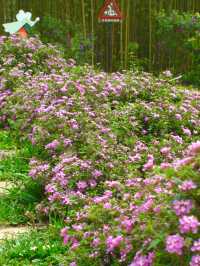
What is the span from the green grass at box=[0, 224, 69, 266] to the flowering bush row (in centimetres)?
13

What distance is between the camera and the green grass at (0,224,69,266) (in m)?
3.77

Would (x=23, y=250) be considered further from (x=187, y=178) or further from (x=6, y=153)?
(x=6, y=153)

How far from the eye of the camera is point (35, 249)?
3.90 m

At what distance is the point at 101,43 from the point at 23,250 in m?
8.26

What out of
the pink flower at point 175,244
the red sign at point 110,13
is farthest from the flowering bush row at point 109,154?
the red sign at point 110,13

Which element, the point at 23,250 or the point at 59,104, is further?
the point at 59,104

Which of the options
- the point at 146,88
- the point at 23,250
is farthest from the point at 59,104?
the point at 23,250

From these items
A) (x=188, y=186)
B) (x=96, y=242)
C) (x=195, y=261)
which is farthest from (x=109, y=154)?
(x=195, y=261)

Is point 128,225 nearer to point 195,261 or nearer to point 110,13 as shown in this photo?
point 195,261

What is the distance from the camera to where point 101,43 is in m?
11.9

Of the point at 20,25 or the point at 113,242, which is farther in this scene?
the point at 20,25

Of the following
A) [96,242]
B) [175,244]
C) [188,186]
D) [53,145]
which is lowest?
[53,145]

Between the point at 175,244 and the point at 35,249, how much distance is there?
160 cm

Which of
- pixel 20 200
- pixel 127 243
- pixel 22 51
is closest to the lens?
pixel 127 243
